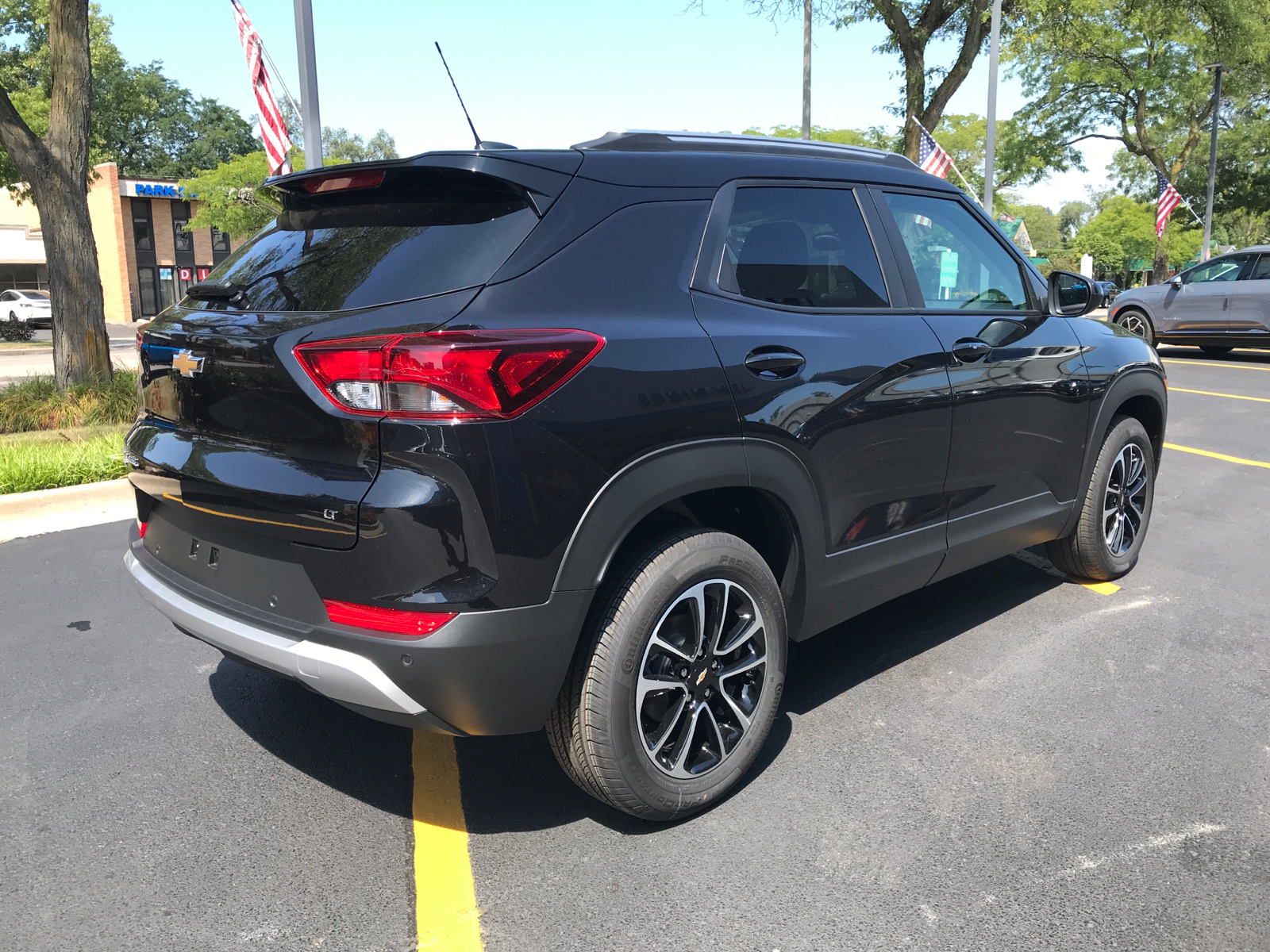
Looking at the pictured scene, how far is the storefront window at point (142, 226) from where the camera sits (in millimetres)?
52594

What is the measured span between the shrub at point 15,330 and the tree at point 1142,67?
3396 centimetres

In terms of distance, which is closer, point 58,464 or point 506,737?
point 506,737

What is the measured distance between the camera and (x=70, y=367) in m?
10.3

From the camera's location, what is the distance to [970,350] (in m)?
3.73

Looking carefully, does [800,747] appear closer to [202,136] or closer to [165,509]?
[165,509]

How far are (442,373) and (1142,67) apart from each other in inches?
1519

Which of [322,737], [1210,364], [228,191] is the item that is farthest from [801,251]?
[228,191]

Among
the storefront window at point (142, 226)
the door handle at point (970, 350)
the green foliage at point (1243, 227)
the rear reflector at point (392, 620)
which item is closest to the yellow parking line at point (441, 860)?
the rear reflector at point (392, 620)

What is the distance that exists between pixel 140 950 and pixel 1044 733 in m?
2.81

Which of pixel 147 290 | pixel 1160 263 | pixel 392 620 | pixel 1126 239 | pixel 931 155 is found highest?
pixel 1126 239

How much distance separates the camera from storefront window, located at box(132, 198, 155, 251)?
5259cm

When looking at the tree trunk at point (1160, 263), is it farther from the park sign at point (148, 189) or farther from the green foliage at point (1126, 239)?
the park sign at point (148, 189)

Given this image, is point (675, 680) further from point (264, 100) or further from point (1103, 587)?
point (264, 100)

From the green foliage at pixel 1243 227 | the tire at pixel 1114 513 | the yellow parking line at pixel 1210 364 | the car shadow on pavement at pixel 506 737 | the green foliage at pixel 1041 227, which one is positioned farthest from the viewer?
the green foliage at pixel 1041 227
